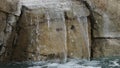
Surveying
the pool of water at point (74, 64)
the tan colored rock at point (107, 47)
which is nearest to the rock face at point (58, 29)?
the tan colored rock at point (107, 47)

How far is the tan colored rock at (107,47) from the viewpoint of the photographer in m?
8.65

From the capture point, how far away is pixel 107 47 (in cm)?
865

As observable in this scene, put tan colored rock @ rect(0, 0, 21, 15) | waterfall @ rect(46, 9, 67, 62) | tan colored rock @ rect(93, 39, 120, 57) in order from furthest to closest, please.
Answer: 1. tan colored rock @ rect(93, 39, 120, 57)
2. waterfall @ rect(46, 9, 67, 62)
3. tan colored rock @ rect(0, 0, 21, 15)

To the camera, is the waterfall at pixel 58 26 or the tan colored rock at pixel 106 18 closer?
the waterfall at pixel 58 26

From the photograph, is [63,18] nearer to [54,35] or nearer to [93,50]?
[54,35]

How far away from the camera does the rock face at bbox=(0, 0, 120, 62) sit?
26.9 ft

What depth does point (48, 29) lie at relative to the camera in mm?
8328

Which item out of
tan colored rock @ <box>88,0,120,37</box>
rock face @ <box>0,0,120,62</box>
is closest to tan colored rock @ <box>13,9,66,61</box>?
rock face @ <box>0,0,120,62</box>

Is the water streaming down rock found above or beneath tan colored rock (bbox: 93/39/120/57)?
above

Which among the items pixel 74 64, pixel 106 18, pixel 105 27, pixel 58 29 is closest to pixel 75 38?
pixel 58 29

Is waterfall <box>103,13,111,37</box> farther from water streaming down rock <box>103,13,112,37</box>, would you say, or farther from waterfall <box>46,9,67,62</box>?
waterfall <box>46,9,67,62</box>

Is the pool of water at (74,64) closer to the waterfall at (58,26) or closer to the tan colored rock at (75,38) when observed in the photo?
the tan colored rock at (75,38)

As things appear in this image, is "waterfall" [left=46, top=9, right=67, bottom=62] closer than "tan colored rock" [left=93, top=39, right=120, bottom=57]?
Yes

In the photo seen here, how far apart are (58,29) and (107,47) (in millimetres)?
1280
